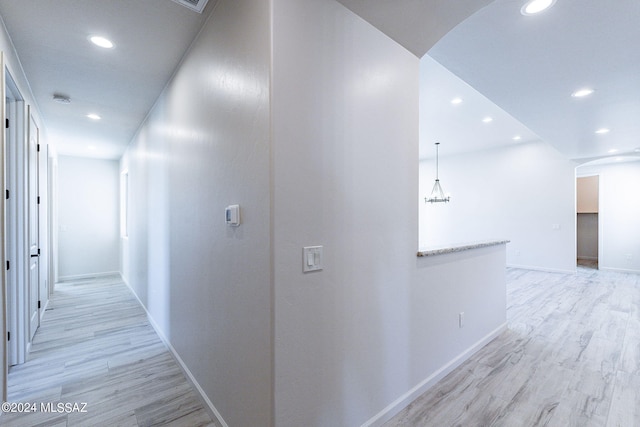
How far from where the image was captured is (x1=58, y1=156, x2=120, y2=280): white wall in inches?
241

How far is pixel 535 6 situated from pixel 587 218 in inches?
363

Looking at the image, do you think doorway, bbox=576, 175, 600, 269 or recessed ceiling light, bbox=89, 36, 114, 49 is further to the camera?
doorway, bbox=576, 175, 600, 269

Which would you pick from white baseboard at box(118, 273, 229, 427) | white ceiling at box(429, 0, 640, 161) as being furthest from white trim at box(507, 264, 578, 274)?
white baseboard at box(118, 273, 229, 427)

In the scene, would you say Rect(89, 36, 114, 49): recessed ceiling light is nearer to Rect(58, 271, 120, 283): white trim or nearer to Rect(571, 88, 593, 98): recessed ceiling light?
Rect(571, 88, 593, 98): recessed ceiling light

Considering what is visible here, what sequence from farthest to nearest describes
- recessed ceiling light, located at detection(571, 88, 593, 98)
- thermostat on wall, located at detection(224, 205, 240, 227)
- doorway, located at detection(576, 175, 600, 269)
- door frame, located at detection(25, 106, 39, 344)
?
doorway, located at detection(576, 175, 600, 269), door frame, located at detection(25, 106, 39, 344), recessed ceiling light, located at detection(571, 88, 593, 98), thermostat on wall, located at detection(224, 205, 240, 227)

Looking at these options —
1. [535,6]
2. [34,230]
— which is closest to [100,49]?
[34,230]

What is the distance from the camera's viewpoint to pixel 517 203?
6926 millimetres

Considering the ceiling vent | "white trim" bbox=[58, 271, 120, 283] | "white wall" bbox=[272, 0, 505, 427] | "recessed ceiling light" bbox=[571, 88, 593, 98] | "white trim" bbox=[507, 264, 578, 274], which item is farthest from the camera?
"white trim" bbox=[507, 264, 578, 274]

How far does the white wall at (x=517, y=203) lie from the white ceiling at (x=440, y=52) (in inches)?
93.0

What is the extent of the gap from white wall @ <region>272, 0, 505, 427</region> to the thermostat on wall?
0.36m

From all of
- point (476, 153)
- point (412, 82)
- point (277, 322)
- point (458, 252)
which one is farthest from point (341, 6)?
point (476, 153)

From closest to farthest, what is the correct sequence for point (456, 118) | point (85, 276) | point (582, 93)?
1. point (582, 93)
2. point (456, 118)
3. point (85, 276)

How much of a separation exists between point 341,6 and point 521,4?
47.9 inches

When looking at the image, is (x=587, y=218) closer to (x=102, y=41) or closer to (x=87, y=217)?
(x=102, y=41)
